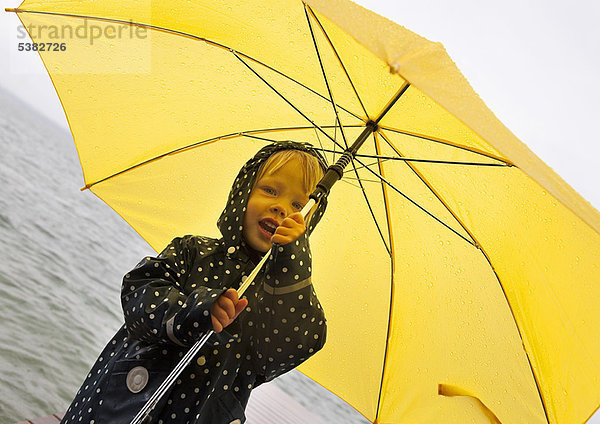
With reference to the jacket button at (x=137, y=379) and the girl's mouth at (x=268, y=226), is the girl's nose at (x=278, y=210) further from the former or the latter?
the jacket button at (x=137, y=379)

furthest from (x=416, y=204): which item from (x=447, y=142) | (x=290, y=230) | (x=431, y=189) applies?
(x=290, y=230)

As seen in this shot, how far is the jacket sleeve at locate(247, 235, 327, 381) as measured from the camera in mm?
1693

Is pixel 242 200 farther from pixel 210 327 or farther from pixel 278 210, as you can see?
pixel 210 327

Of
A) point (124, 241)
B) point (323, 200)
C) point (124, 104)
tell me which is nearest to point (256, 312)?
point (323, 200)

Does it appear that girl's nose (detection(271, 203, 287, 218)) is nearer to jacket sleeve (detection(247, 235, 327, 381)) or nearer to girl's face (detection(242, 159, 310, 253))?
girl's face (detection(242, 159, 310, 253))

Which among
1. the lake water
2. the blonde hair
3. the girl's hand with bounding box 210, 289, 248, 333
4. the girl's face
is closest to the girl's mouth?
the girl's face

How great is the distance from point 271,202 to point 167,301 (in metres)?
0.53

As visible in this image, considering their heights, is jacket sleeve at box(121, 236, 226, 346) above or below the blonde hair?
below

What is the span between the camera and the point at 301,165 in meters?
2.08

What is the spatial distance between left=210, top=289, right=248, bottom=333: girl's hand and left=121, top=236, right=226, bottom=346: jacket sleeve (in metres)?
0.01

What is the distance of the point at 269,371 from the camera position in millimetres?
1775


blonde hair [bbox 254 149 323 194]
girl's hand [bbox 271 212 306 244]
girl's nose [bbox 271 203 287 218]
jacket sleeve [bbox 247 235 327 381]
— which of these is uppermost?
blonde hair [bbox 254 149 323 194]

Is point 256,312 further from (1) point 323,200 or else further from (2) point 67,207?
(2) point 67,207

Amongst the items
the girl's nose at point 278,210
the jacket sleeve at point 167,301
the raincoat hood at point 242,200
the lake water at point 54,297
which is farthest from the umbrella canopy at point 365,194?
the lake water at point 54,297
